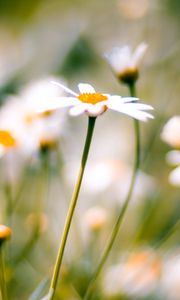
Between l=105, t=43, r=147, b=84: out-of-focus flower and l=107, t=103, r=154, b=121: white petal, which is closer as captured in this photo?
l=107, t=103, r=154, b=121: white petal

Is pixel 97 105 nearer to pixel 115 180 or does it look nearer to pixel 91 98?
pixel 91 98

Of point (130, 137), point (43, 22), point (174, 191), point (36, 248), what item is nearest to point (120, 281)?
point (36, 248)

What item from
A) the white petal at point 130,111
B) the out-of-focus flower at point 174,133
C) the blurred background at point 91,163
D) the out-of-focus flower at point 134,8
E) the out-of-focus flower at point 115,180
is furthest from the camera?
the out-of-focus flower at point 134,8

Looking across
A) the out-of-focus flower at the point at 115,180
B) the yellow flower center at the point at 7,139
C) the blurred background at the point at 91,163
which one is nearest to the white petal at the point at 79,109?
the blurred background at the point at 91,163

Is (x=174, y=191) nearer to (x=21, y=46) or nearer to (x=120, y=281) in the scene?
(x=120, y=281)

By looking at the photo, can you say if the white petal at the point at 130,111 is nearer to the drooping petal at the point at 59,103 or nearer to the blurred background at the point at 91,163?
the drooping petal at the point at 59,103

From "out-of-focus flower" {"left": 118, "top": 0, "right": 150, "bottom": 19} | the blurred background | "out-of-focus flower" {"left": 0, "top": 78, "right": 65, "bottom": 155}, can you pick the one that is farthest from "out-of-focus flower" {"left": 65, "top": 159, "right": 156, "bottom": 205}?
"out-of-focus flower" {"left": 118, "top": 0, "right": 150, "bottom": 19}

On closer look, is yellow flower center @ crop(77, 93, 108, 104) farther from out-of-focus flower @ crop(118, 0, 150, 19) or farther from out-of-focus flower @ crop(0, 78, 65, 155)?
out-of-focus flower @ crop(118, 0, 150, 19)

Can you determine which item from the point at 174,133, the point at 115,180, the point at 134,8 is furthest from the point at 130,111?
the point at 134,8
